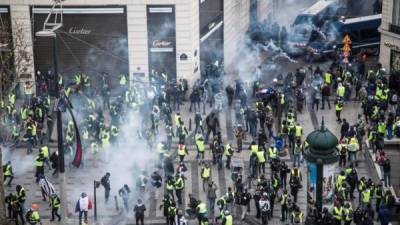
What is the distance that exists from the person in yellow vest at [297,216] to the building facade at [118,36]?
51.1 ft

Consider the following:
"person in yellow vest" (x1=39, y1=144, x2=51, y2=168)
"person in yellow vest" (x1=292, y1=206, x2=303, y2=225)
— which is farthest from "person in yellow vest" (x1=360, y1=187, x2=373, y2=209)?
"person in yellow vest" (x1=39, y1=144, x2=51, y2=168)

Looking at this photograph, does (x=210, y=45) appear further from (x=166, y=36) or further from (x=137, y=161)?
(x=137, y=161)

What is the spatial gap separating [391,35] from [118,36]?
1395cm

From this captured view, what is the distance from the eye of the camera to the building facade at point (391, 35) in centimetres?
4228

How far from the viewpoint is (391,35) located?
4269cm

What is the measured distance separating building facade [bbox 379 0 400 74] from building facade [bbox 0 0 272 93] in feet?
31.4

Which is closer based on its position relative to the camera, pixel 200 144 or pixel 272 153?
pixel 272 153

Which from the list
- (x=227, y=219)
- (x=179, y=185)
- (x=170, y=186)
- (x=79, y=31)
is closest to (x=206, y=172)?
(x=179, y=185)

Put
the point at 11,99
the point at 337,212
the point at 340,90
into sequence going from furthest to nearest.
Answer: the point at 340,90, the point at 11,99, the point at 337,212

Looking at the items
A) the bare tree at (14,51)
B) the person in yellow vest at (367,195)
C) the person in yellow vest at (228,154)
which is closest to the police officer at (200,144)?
the person in yellow vest at (228,154)

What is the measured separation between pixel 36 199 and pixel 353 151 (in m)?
12.2

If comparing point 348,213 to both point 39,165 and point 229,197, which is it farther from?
point 39,165

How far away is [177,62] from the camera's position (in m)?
41.3

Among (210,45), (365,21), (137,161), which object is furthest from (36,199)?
(365,21)
